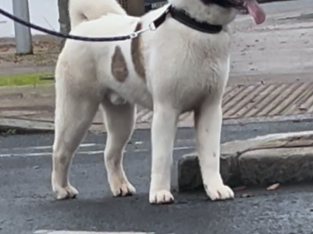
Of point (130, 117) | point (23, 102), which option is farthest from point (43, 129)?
point (130, 117)

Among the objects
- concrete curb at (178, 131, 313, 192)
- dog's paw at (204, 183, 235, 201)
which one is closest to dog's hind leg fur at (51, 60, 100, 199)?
concrete curb at (178, 131, 313, 192)

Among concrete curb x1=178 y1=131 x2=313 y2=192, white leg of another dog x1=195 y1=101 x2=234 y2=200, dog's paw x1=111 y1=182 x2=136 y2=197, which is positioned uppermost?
white leg of another dog x1=195 y1=101 x2=234 y2=200

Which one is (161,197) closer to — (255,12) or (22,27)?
(255,12)

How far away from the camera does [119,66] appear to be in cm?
617

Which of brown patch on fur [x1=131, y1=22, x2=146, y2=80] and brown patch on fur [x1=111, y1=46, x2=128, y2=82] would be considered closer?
brown patch on fur [x1=131, y1=22, x2=146, y2=80]

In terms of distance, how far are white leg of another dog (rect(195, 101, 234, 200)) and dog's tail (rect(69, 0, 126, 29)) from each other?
1338 mm

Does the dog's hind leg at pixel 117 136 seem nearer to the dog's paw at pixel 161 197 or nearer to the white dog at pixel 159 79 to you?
the white dog at pixel 159 79

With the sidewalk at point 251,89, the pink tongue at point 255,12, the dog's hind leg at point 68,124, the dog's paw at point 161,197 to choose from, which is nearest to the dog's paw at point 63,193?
the dog's hind leg at point 68,124

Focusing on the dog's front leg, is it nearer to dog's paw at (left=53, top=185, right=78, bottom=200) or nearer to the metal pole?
dog's paw at (left=53, top=185, right=78, bottom=200)

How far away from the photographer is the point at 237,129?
10.2 metres

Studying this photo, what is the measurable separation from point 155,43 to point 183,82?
330 millimetres

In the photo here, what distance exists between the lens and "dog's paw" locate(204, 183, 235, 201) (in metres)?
5.86

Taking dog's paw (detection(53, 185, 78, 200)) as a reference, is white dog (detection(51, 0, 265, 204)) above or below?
above

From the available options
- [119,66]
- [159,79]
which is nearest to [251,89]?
[119,66]
